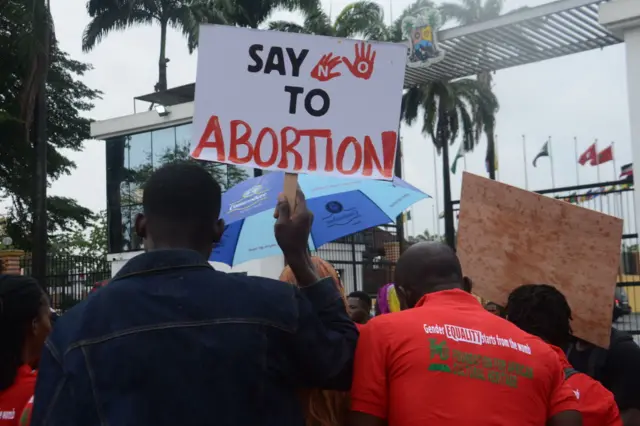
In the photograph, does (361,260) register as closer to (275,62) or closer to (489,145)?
(489,145)

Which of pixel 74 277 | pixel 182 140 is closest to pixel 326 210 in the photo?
pixel 182 140

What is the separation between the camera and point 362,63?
2.76 metres

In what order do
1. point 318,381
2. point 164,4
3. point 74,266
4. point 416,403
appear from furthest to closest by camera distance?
point 164,4
point 74,266
point 416,403
point 318,381

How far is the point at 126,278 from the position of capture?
6.25 feet

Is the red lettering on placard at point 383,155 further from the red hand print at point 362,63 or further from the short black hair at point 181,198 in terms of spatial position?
the short black hair at point 181,198

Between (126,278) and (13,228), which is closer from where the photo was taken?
(126,278)

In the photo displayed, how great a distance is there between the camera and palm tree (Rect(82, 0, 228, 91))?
90.7 ft

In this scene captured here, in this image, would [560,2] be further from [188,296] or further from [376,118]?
[188,296]

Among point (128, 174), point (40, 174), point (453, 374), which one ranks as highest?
point (128, 174)

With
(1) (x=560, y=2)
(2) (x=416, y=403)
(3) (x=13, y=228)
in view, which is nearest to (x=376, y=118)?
(2) (x=416, y=403)

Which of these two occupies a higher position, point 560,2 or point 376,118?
point 560,2

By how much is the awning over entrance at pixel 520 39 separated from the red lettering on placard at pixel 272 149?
10.9m

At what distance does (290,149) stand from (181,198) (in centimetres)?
75

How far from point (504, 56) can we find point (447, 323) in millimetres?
13504
